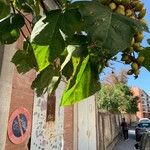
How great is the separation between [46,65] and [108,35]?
396 millimetres

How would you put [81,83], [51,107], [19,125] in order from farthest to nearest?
[51,107] < [19,125] < [81,83]

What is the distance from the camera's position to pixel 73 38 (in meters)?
1.00

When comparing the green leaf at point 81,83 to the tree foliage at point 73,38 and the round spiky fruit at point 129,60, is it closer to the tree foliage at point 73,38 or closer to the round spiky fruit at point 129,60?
the tree foliage at point 73,38

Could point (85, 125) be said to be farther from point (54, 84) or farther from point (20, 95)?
point (54, 84)

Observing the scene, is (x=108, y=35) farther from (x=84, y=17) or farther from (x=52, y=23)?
(x=52, y=23)

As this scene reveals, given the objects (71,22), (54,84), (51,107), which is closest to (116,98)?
(51,107)

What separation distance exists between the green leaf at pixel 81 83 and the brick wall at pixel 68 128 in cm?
647

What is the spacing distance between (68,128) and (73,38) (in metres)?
6.81

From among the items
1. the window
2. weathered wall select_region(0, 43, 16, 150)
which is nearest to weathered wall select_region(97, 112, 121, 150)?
the window

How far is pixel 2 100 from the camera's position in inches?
182

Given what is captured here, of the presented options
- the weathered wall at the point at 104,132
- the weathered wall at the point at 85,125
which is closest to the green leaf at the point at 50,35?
the weathered wall at the point at 85,125

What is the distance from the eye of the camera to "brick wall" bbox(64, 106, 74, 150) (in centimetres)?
748

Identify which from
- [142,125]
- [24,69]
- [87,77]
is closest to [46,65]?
[87,77]

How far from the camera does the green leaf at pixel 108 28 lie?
781mm
